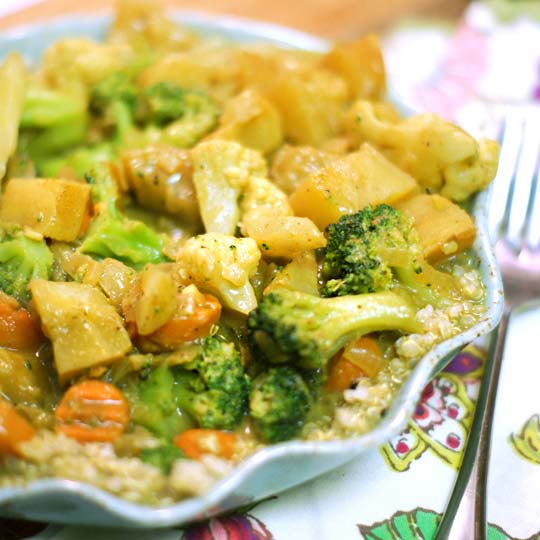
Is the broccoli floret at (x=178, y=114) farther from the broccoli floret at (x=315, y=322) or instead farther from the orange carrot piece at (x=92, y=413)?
the orange carrot piece at (x=92, y=413)

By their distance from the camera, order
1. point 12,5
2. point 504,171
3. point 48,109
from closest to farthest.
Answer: point 48,109 → point 504,171 → point 12,5

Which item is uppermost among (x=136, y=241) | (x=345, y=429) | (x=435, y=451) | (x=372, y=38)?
(x=372, y=38)

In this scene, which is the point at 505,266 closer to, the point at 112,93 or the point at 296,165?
the point at 296,165

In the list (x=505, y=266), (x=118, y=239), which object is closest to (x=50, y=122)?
(x=118, y=239)

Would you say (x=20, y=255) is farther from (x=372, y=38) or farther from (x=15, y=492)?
(x=372, y=38)

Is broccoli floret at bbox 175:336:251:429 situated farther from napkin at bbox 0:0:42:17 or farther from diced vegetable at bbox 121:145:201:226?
napkin at bbox 0:0:42:17

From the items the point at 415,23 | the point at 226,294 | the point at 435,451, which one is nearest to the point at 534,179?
the point at 435,451
